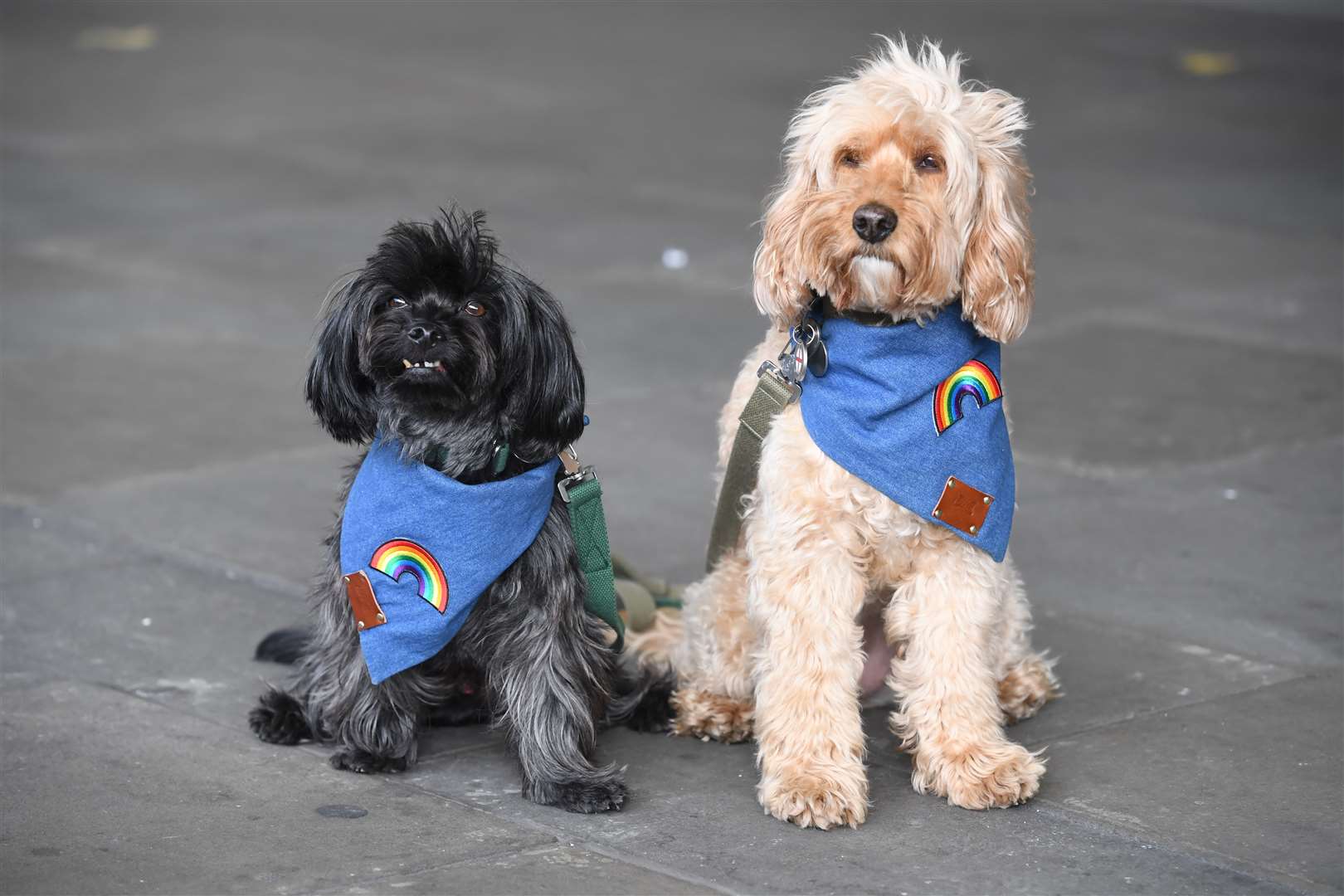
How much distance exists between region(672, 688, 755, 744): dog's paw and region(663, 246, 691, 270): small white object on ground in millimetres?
5464

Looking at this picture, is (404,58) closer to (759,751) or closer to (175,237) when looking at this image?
(175,237)

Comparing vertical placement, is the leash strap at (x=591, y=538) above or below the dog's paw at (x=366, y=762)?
above

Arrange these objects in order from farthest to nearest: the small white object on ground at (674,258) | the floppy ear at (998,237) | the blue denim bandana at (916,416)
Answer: the small white object on ground at (674,258)
the blue denim bandana at (916,416)
the floppy ear at (998,237)

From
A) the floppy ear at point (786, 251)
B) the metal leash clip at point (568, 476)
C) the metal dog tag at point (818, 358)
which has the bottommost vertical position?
the metal leash clip at point (568, 476)

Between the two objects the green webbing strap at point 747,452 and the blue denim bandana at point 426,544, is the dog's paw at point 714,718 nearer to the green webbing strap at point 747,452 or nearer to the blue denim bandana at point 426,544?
the green webbing strap at point 747,452

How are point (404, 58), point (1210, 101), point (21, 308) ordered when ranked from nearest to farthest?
point (21, 308) → point (1210, 101) → point (404, 58)

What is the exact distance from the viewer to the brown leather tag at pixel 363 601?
397 centimetres

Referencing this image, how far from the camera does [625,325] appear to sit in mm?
8594

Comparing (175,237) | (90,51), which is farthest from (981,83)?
(90,51)

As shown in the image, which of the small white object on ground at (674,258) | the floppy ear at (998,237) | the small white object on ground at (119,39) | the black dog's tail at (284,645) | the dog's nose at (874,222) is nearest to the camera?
the dog's nose at (874,222)

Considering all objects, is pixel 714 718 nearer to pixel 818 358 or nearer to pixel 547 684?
pixel 547 684

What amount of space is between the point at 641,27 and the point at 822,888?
1706 centimetres

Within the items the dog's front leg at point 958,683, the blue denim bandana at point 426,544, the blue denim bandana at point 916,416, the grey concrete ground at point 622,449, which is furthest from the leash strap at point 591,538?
the dog's front leg at point 958,683

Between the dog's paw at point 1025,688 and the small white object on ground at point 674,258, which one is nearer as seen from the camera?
the dog's paw at point 1025,688
